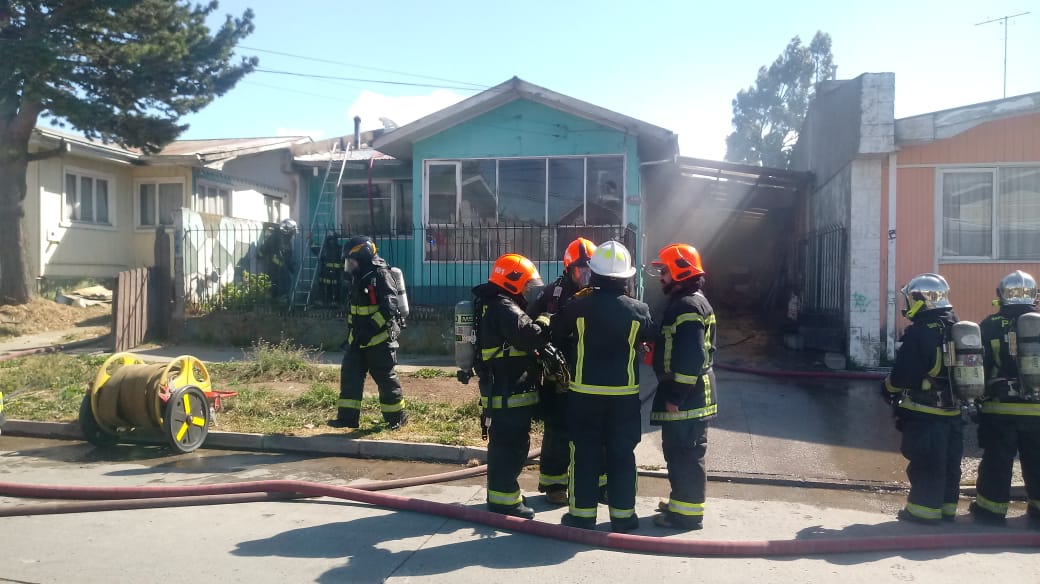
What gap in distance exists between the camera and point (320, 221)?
16688 mm

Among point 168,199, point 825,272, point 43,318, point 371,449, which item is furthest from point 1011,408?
point 168,199

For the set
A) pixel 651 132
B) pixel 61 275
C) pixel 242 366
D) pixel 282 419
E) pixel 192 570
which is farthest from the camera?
pixel 61 275

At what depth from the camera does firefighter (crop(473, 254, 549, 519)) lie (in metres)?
4.94

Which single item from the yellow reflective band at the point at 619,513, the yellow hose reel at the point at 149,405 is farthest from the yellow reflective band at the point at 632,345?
the yellow hose reel at the point at 149,405

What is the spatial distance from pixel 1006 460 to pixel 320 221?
1423cm

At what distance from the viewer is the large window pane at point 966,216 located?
10.4 metres

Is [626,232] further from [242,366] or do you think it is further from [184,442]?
[184,442]

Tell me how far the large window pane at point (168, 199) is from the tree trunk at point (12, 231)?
3.97 m

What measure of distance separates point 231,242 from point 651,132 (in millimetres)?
8030

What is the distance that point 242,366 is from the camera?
9.91 meters

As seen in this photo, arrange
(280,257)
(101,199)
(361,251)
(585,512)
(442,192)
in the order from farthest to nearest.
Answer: (101,199) < (280,257) < (442,192) < (361,251) < (585,512)

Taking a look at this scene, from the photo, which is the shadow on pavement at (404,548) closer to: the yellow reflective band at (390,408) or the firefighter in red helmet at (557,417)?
the firefighter in red helmet at (557,417)

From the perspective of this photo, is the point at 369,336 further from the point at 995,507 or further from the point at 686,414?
the point at 995,507

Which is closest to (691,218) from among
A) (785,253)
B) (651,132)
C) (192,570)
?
(785,253)
